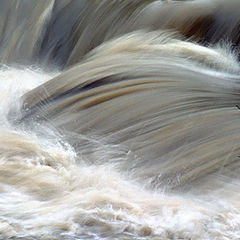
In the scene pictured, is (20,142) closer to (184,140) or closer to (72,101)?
(72,101)

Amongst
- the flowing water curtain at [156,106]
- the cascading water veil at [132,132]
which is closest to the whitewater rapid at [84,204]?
the cascading water veil at [132,132]

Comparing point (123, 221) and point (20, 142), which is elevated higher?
point (20, 142)

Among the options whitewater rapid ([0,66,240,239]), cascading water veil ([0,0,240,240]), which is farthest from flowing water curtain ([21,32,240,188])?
whitewater rapid ([0,66,240,239])

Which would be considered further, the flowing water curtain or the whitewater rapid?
the flowing water curtain

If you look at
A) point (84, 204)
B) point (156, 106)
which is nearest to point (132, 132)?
point (156, 106)

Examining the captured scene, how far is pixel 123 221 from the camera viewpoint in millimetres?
1989

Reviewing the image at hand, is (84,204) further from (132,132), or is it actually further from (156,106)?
(156,106)

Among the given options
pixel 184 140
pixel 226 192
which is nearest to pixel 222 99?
pixel 184 140

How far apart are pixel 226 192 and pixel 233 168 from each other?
146mm

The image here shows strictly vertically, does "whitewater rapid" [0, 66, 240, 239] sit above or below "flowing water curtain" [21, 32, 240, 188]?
below

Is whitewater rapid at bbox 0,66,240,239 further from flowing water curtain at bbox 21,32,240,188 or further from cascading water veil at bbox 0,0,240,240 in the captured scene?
flowing water curtain at bbox 21,32,240,188

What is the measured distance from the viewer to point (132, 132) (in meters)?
2.55

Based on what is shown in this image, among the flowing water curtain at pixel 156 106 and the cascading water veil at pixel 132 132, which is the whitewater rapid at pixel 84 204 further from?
the flowing water curtain at pixel 156 106

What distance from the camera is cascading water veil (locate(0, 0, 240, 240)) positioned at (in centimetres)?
202
